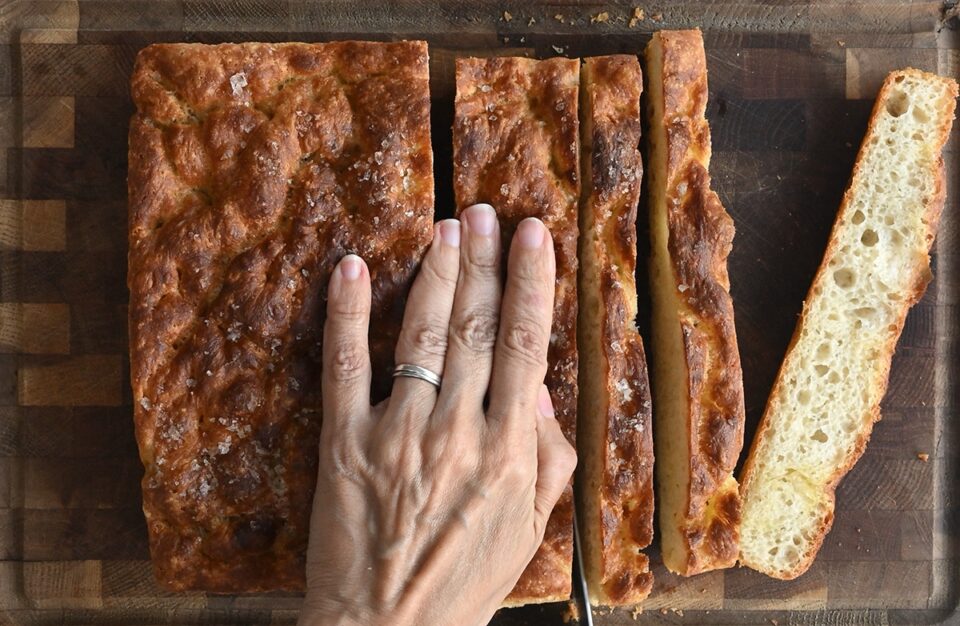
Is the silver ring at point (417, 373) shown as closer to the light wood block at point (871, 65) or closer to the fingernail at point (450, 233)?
the fingernail at point (450, 233)

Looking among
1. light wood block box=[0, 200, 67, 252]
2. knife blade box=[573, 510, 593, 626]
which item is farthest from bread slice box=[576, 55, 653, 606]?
light wood block box=[0, 200, 67, 252]

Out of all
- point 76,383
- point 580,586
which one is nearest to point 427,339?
point 580,586

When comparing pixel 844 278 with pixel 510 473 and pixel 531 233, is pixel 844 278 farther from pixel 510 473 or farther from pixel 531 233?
pixel 510 473

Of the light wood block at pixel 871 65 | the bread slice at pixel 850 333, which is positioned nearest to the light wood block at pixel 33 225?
the bread slice at pixel 850 333

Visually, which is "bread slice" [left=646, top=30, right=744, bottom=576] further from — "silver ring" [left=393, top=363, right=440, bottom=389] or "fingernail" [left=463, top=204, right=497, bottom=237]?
"silver ring" [left=393, top=363, right=440, bottom=389]

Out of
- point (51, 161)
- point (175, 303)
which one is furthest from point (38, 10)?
point (175, 303)

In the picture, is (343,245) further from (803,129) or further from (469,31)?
(803,129)
